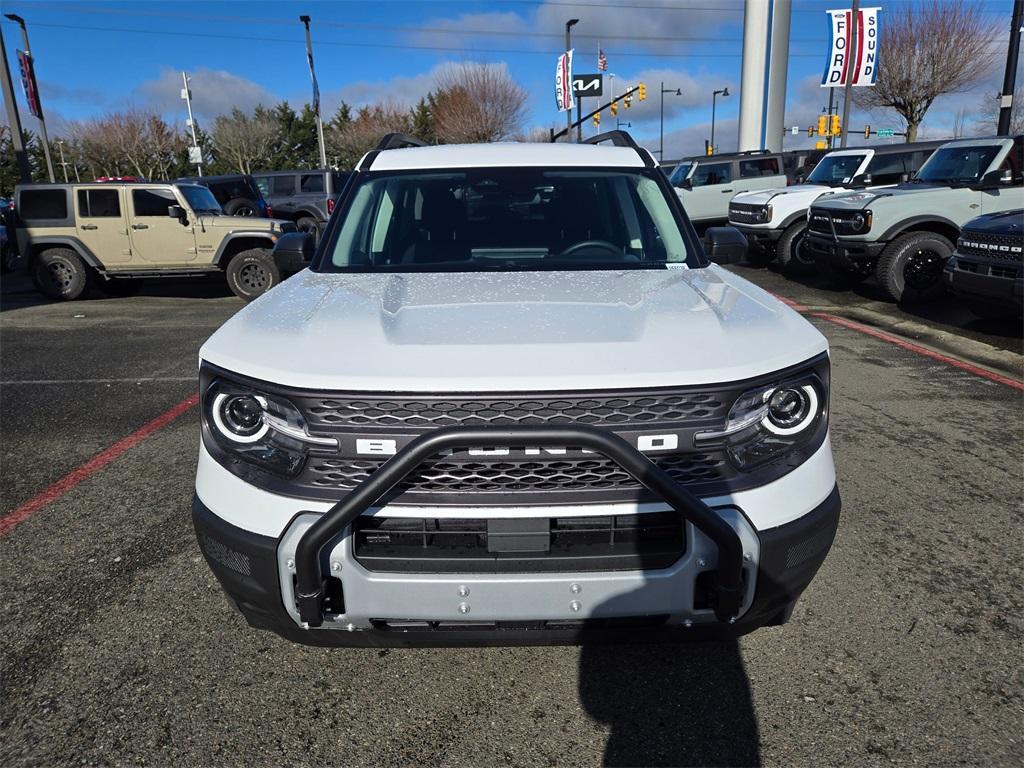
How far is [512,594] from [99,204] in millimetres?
11498

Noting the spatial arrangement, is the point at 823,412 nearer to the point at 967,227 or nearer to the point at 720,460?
the point at 720,460

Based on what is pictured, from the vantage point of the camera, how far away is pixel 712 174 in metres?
17.6

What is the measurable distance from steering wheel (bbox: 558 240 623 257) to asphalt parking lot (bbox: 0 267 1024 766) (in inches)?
63.2

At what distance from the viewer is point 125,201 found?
10.9m

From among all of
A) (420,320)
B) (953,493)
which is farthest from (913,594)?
(420,320)

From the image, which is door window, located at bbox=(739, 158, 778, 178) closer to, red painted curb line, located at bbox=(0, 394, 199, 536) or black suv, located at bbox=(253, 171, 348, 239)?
black suv, located at bbox=(253, 171, 348, 239)

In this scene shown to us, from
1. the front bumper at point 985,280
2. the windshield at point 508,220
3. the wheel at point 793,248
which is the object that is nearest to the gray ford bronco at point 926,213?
the front bumper at point 985,280

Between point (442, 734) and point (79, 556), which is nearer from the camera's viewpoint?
point (442, 734)

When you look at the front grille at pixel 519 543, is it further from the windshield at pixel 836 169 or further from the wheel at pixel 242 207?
the wheel at pixel 242 207

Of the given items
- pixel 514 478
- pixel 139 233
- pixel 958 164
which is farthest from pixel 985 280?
pixel 139 233

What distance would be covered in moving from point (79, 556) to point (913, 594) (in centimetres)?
349

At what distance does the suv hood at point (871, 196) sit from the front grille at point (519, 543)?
8.49m

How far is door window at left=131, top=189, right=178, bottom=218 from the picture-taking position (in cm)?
1091

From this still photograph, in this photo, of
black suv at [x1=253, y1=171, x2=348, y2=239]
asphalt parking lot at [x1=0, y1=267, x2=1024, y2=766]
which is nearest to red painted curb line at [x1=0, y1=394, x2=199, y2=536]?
asphalt parking lot at [x1=0, y1=267, x2=1024, y2=766]
